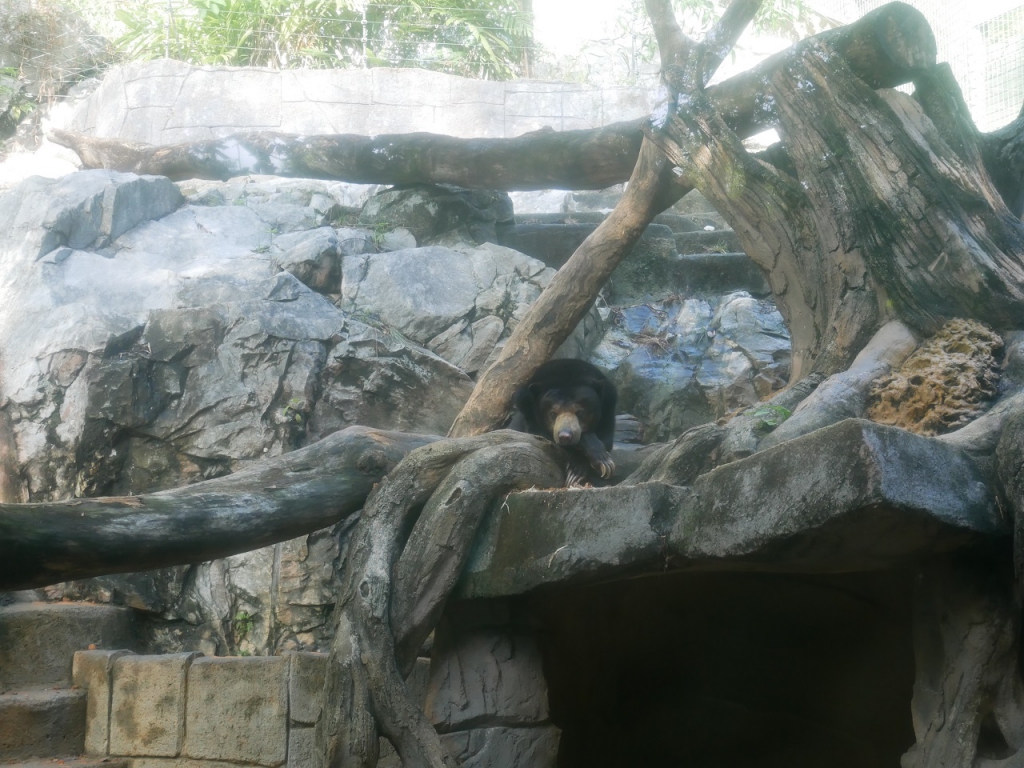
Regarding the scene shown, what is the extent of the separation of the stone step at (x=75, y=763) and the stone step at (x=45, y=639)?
0.54 m

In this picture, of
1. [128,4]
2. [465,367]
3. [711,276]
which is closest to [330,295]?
[465,367]

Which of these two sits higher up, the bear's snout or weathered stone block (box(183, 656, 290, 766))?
the bear's snout

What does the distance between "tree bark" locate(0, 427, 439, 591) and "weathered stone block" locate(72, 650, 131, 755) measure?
2199 millimetres

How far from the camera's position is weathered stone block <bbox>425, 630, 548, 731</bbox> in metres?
4.19

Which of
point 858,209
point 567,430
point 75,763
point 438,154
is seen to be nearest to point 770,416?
point 567,430

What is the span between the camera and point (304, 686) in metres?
4.93

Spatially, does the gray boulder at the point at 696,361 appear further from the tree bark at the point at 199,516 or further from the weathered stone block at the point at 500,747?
the weathered stone block at the point at 500,747

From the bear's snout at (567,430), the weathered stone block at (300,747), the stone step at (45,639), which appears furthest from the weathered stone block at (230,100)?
the weathered stone block at (300,747)

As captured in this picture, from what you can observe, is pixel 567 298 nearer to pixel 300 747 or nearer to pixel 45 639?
pixel 300 747

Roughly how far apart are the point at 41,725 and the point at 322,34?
10793mm

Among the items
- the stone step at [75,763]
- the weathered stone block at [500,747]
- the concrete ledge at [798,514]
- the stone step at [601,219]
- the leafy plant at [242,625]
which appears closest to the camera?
the concrete ledge at [798,514]

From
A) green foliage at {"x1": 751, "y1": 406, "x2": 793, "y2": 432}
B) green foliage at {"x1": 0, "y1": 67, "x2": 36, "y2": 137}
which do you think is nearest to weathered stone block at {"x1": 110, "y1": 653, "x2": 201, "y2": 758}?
green foliage at {"x1": 751, "y1": 406, "x2": 793, "y2": 432}

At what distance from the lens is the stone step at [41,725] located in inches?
219

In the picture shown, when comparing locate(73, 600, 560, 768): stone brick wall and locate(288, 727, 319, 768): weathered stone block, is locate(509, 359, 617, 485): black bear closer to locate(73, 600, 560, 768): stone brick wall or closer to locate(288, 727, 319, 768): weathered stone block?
locate(73, 600, 560, 768): stone brick wall
